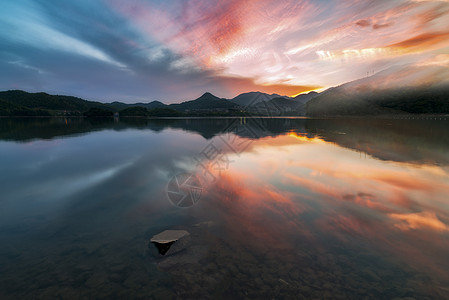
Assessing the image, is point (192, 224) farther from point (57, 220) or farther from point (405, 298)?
point (405, 298)

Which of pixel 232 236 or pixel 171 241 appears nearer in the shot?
pixel 171 241

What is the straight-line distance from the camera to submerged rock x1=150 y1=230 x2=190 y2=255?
6.04m

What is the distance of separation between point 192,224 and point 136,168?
33.0ft

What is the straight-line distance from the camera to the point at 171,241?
6203 mm

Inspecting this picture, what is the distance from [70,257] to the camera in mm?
5715

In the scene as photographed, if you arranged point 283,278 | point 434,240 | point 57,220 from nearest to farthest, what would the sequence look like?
1. point 283,278
2. point 434,240
3. point 57,220

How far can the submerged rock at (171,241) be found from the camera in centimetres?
604

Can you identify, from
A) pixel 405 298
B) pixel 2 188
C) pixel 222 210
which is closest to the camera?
pixel 405 298

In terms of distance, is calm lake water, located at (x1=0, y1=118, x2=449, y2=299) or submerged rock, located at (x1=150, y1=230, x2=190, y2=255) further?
submerged rock, located at (x1=150, y1=230, x2=190, y2=255)

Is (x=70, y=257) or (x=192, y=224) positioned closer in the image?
(x=70, y=257)

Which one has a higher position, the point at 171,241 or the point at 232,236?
the point at 171,241

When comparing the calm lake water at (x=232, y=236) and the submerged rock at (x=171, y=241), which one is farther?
the submerged rock at (x=171, y=241)

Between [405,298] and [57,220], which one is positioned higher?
[57,220]

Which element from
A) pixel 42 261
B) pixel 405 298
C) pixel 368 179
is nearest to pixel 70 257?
pixel 42 261
